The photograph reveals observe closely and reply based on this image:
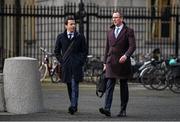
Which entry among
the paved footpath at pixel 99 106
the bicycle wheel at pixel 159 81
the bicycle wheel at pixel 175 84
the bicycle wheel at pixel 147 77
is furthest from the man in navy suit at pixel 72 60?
the bicycle wheel at pixel 147 77

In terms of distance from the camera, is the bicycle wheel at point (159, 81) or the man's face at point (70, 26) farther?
the bicycle wheel at point (159, 81)

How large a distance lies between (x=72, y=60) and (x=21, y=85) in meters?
1.12

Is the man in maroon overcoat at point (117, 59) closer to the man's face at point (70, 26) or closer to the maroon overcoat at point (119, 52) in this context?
the maroon overcoat at point (119, 52)

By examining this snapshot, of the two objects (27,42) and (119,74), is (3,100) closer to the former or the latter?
(119,74)

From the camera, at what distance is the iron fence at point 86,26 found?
89.7ft

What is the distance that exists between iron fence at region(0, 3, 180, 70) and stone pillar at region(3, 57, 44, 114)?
12570mm

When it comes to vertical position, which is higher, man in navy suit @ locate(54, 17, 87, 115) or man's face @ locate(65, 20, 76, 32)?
man's face @ locate(65, 20, 76, 32)

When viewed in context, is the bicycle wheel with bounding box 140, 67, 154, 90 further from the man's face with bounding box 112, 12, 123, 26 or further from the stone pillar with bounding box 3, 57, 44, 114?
the stone pillar with bounding box 3, 57, 44, 114

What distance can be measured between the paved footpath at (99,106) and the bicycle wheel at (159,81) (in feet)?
0.76

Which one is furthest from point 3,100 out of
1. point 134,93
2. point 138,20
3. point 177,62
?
point 138,20

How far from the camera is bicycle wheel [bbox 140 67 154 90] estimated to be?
22203mm

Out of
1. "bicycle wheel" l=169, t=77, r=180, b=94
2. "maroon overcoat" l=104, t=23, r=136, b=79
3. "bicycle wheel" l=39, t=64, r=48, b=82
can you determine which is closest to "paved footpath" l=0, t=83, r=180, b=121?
"bicycle wheel" l=169, t=77, r=180, b=94

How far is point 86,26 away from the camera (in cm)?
2738

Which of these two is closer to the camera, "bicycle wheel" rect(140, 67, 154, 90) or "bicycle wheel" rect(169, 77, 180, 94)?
"bicycle wheel" rect(169, 77, 180, 94)
